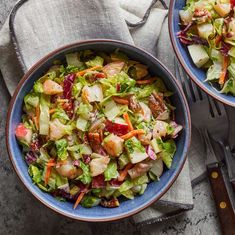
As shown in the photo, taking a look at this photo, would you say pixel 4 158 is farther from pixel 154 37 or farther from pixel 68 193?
pixel 154 37

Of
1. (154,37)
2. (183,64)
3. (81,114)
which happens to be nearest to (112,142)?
(81,114)

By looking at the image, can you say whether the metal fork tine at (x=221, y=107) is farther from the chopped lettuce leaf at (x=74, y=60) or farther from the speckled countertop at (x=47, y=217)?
the chopped lettuce leaf at (x=74, y=60)

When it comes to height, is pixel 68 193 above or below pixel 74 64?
below

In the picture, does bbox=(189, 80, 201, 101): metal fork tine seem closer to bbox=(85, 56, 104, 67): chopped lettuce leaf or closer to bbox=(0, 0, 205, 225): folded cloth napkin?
bbox=(0, 0, 205, 225): folded cloth napkin

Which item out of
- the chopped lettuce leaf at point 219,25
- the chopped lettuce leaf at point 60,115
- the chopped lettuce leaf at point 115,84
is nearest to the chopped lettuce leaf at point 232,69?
the chopped lettuce leaf at point 219,25

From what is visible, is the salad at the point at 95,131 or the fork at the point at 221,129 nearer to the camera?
the salad at the point at 95,131

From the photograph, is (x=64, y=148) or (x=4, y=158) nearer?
(x=64, y=148)

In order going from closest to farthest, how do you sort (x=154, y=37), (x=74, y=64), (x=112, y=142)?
(x=112, y=142) < (x=74, y=64) < (x=154, y=37)

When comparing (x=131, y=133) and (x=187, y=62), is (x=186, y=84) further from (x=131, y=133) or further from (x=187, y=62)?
(x=131, y=133)
